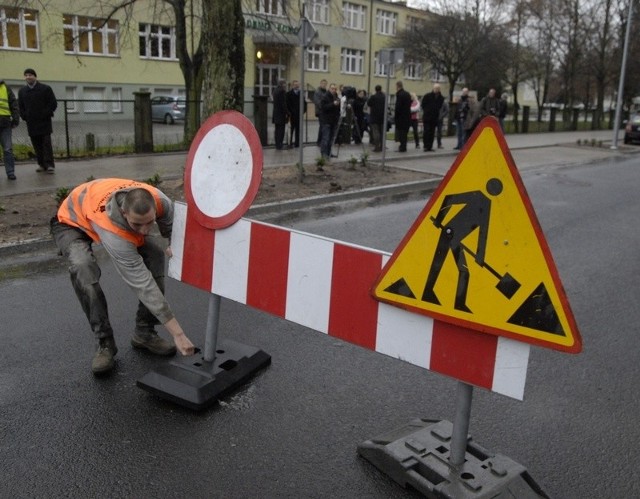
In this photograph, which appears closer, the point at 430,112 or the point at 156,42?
the point at 430,112

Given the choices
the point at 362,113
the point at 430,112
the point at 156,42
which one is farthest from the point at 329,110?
the point at 156,42

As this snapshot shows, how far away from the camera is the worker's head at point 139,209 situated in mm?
3572

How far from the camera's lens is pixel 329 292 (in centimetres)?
309

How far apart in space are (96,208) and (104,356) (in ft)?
3.21

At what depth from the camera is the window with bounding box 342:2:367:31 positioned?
51.3 m

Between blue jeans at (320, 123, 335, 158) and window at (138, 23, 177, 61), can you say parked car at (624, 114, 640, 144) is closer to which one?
blue jeans at (320, 123, 335, 158)

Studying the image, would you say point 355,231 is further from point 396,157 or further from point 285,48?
point 285,48

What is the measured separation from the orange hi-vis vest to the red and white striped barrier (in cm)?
28

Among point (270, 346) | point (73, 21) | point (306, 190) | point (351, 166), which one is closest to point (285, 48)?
point (73, 21)

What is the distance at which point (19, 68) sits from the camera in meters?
32.1

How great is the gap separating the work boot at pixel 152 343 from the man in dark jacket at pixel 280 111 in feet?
43.8

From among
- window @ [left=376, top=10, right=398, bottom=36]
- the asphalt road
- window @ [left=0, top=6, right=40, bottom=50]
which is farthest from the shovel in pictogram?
window @ [left=376, top=10, right=398, bottom=36]

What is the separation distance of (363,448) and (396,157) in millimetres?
14720

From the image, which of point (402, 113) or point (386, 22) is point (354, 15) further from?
point (402, 113)
